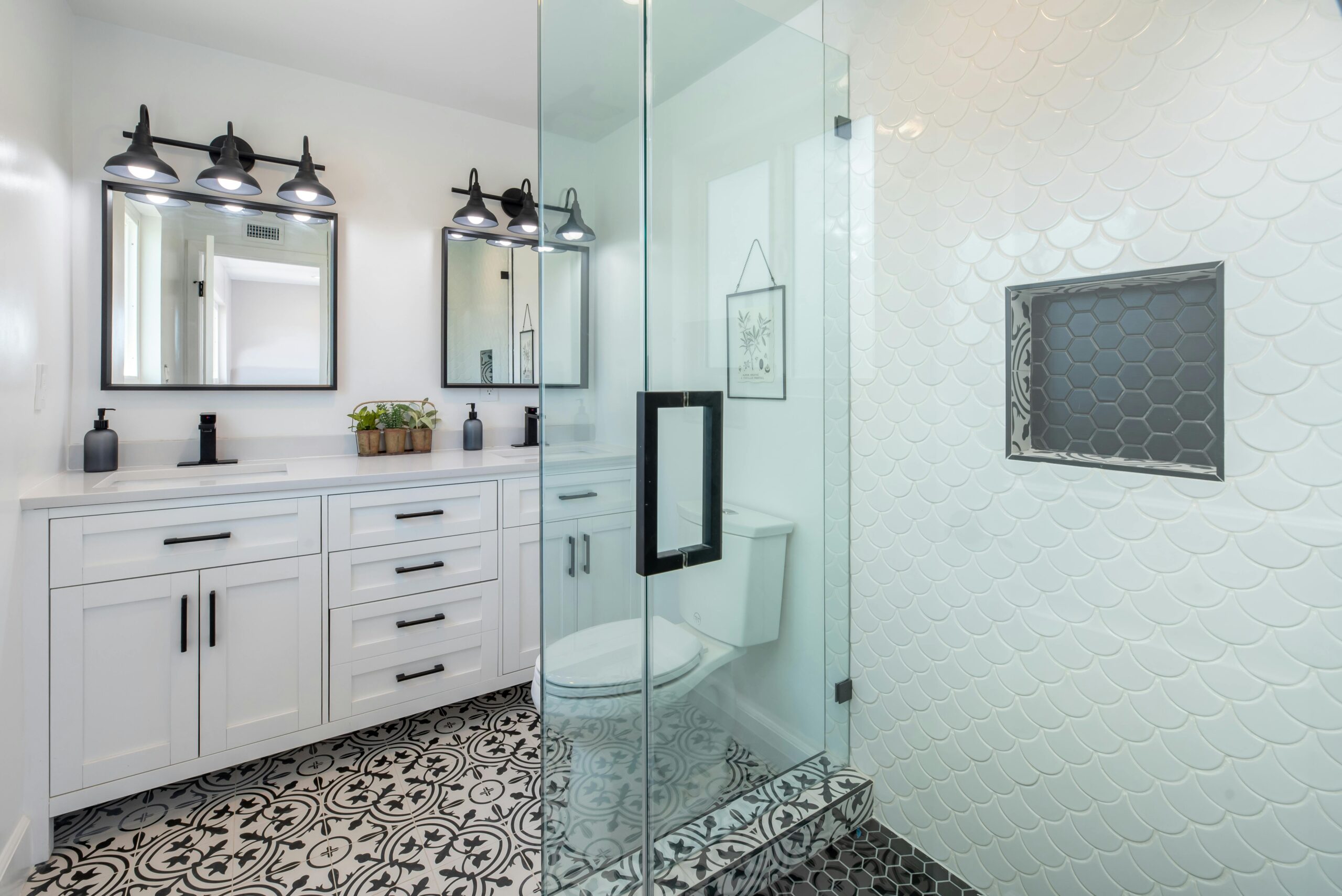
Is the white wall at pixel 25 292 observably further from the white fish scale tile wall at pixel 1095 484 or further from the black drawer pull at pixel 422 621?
the white fish scale tile wall at pixel 1095 484

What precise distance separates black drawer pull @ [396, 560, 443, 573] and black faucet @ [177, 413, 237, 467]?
2.80 feet

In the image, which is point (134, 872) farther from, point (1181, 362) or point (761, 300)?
point (1181, 362)

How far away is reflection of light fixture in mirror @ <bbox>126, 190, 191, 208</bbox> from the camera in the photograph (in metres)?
2.16

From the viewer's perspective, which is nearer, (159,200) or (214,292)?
(159,200)

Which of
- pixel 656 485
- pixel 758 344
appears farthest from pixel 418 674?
pixel 758 344

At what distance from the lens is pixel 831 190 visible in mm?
1643

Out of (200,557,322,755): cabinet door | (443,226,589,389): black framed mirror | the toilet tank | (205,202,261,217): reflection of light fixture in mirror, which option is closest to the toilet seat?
the toilet tank

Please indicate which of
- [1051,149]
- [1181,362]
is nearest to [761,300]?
[1051,149]

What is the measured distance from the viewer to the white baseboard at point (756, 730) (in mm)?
1455

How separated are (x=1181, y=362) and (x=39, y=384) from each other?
289cm

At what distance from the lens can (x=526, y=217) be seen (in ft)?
9.45

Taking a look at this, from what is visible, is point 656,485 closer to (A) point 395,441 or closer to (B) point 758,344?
(B) point 758,344

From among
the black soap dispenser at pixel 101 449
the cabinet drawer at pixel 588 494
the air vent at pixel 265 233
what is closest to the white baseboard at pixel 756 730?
the cabinet drawer at pixel 588 494

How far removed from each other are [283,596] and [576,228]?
5.11ft
